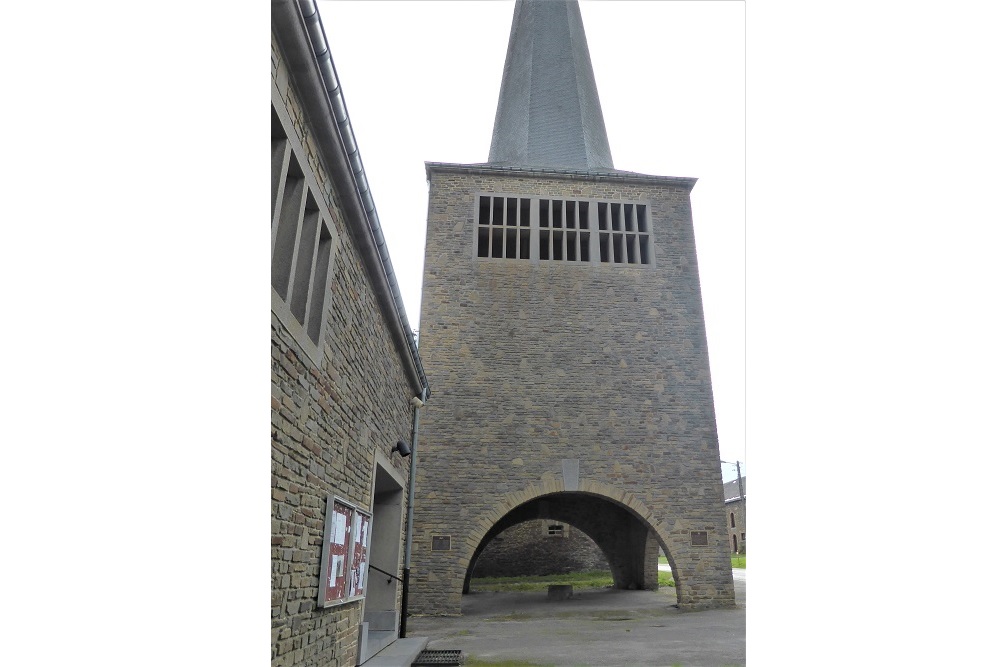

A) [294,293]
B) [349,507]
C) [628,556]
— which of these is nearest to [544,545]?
[628,556]

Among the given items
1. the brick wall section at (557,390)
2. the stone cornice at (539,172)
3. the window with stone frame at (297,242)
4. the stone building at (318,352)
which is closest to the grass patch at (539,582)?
the brick wall section at (557,390)

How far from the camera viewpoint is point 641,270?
1659 centimetres

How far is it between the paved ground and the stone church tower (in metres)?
1.17

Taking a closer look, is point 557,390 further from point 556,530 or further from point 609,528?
point 556,530

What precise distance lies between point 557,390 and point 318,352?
35.0ft

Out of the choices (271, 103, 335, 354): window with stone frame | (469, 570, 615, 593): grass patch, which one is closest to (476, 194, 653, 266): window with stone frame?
(271, 103, 335, 354): window with stone frame

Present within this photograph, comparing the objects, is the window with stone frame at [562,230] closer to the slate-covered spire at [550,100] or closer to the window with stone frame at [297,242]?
the slate-covered spire at [550,100]

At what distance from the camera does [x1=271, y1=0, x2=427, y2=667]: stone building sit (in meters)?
4.18

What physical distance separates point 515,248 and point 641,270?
3.17 m

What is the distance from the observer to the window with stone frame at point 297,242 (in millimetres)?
4195

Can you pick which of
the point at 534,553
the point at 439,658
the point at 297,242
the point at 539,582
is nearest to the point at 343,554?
the point at 297,242

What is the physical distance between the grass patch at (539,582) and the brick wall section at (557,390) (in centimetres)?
973

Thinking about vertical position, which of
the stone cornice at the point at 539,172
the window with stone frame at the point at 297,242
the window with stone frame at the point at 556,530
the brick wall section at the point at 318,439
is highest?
the stone cornice at the point at 539,172

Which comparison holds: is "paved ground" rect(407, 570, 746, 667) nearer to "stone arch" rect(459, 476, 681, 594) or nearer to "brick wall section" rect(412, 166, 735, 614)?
"brick wall section" rect(412, 166, 735, 614)
